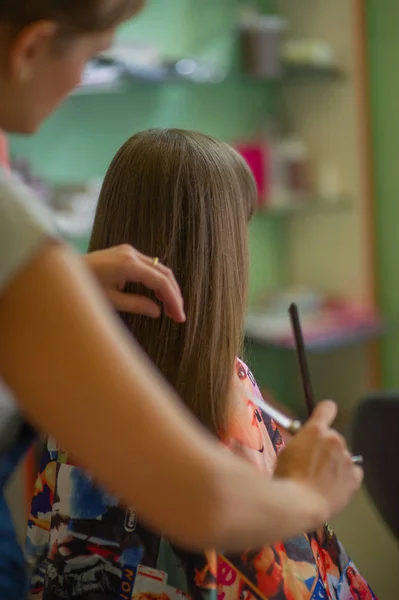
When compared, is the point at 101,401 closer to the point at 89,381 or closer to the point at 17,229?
the point at 89,381

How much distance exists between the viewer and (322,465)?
86 cm

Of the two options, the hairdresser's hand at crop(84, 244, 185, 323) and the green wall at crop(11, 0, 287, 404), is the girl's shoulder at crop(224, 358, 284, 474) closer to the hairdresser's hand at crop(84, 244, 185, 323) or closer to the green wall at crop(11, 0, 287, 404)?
the hairdresser's hand at crop(84, 244, 185, 323)

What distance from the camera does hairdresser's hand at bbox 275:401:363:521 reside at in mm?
838

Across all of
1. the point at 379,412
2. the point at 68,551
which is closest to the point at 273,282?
the point at 379,412

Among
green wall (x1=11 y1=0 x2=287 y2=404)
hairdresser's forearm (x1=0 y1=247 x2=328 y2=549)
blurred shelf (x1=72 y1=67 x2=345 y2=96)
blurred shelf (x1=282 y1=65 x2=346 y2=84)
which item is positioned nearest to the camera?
hairdresser's forearm (x1=0 y1=247 x2=328 y2=549)

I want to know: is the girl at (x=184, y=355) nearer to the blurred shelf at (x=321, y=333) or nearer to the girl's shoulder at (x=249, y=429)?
the girl's shoulder at (x=249, y=429)

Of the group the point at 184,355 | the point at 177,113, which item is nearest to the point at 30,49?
the point at 184,355

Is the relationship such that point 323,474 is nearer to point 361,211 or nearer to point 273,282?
point 361,211

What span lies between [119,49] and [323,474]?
8.45 ft

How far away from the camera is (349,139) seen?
362 centimetres

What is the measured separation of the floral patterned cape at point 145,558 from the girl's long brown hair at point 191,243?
0.31 feet

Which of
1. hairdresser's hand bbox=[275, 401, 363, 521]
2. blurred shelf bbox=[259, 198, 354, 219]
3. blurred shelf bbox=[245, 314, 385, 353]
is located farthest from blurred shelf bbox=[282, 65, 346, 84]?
hairdresser's hand bbox=[275, 401, 363, 521]

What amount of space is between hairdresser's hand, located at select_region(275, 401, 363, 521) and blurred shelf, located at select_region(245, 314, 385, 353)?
237 cm

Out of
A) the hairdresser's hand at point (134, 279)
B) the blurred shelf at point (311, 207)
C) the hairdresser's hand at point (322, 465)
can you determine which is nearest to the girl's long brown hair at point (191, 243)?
the hairdresser's hand at point (134, 279)
